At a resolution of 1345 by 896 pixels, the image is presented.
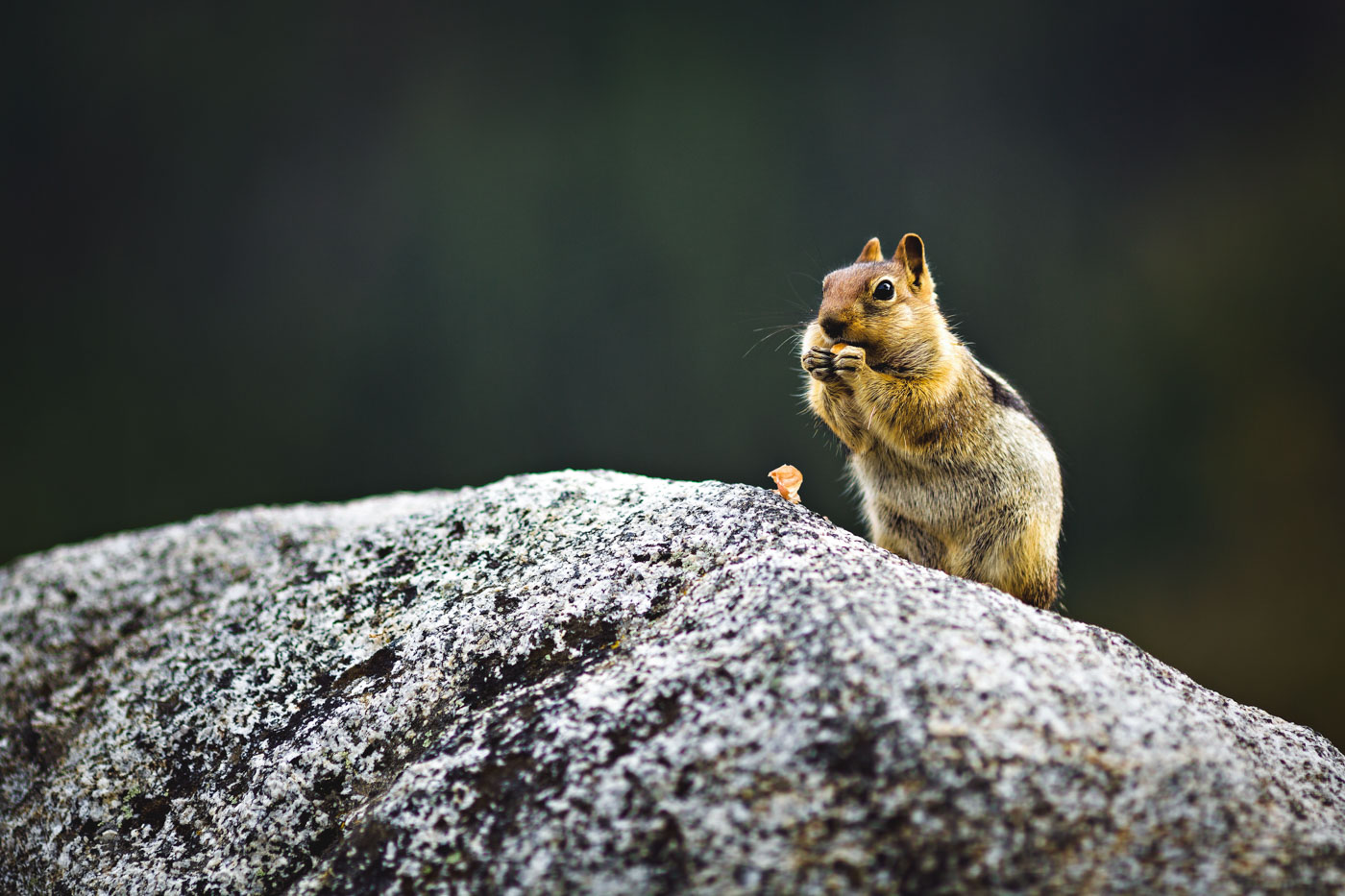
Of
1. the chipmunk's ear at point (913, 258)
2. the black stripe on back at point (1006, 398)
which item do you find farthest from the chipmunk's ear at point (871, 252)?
the black stripe on back at point (1006, 398)

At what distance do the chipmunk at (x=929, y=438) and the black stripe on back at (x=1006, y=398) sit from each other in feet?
0.06

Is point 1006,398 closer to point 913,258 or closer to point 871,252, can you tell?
point 913,258

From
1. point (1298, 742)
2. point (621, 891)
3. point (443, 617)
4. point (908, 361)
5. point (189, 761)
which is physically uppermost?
point (908, 361)

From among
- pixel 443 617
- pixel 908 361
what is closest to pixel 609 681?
pixel 443 617

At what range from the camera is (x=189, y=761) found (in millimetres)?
2113

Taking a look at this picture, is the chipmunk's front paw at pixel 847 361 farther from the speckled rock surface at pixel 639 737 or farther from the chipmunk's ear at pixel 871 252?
the chipmunk's ear at pixel 871 252

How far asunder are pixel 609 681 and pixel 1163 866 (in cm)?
93

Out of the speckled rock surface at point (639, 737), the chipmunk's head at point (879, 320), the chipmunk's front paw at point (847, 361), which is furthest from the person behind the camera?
the chipmunk's head at point (879, 320)

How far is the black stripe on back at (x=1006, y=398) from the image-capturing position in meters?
2.82

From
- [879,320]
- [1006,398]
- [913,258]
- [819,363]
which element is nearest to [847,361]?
[819,363]

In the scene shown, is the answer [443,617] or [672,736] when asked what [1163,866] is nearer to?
[672,736]

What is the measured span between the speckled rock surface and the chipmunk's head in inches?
28.6

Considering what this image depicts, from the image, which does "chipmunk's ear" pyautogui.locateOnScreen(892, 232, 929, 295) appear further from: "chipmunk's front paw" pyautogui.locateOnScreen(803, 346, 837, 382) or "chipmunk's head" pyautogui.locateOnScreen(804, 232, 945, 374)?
"chipmunk's front paw" pyautogui.locateOnScreen(803, 346, 837, 382)

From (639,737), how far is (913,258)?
1896 millimetres
